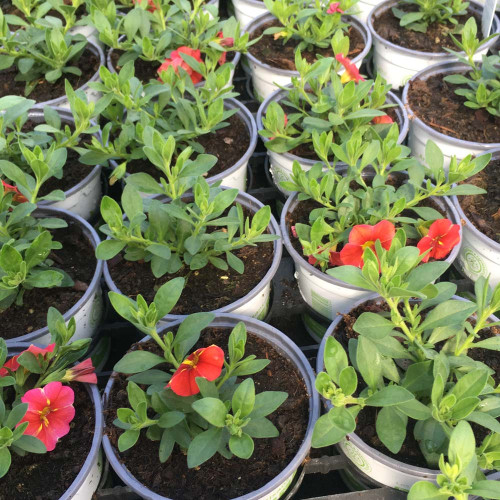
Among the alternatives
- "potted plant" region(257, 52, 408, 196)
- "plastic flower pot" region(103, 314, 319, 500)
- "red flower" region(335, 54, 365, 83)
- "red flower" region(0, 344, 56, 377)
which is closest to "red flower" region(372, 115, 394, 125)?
"potted plant" region(257, 52, 408, 196)

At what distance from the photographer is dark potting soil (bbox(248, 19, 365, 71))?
193 centimetres

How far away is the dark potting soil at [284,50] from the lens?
193cm

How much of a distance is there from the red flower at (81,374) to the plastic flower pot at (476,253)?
100 centimetres

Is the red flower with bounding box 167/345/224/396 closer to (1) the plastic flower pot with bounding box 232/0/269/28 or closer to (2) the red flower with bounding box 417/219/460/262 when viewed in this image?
(2) the red flower with bounding box 417/219/460/262

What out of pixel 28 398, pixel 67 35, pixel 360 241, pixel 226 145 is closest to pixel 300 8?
pixel 226 145

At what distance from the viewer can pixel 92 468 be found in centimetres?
106

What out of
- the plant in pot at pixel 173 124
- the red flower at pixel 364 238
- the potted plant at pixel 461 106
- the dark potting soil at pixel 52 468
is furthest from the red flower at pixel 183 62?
the dark potting soil at pixel 52 468

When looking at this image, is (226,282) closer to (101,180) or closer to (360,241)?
(360,241)

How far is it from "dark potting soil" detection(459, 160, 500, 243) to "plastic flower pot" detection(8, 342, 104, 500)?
1066 mm

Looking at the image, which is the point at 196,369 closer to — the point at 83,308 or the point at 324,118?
the point at 83,308

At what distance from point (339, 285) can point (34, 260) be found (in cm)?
72

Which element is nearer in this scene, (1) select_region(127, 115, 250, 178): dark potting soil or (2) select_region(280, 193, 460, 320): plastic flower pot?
(2) select_region(280, 193, 460, 320): plastic flower pot

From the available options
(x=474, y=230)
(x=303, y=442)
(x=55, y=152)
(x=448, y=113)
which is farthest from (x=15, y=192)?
(x=448, y=113)

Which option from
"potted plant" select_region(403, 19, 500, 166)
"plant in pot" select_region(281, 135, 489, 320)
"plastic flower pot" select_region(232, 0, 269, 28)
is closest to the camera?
"plant in pot" select_region(281, 135, 489, 320)
